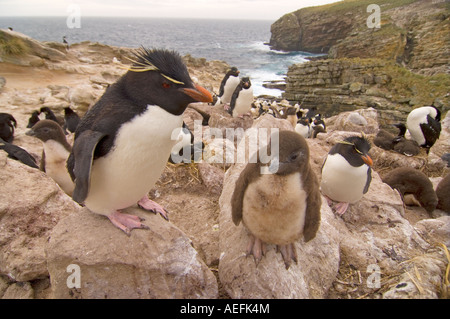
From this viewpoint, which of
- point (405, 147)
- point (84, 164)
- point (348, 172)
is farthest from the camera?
point (405, 147)

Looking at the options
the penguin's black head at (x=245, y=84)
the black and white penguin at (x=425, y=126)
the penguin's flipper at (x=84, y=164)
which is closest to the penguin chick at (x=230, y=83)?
the penguin's black head at (x=245, y=84)

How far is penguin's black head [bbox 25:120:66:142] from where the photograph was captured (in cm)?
463

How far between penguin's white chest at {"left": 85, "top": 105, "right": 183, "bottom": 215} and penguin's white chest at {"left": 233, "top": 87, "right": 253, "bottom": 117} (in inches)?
275

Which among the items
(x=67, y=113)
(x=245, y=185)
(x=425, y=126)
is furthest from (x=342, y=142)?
(x=67, y=113)

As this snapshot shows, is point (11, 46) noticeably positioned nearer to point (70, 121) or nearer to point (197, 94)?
point (70, 121)

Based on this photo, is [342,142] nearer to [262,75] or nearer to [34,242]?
[34,242]

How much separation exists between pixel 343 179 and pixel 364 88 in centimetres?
1849

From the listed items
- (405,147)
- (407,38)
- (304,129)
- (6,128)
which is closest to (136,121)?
(6,128)

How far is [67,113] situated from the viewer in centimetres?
941

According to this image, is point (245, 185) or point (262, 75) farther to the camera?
point (262, 75)

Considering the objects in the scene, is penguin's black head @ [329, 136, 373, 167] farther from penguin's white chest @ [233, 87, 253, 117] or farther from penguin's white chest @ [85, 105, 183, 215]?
penguin's white chest @ [233, 87, 253, 117]

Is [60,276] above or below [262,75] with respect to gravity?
below

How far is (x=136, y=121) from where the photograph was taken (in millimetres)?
2279

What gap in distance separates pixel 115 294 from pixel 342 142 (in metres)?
3.34
